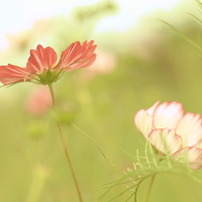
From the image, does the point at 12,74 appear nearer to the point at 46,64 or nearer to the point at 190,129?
the point at 46,64

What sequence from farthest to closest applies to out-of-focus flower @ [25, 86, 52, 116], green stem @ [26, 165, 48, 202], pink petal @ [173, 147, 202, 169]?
1. out-of-focus flower @ [25, 86, 52, 116]
2. green stem @ [26, 165, 48, 202]
3. pink petal @ [173, 147, 202, 169]

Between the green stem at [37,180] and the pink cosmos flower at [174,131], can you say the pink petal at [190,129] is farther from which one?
the green stem at [37,180]

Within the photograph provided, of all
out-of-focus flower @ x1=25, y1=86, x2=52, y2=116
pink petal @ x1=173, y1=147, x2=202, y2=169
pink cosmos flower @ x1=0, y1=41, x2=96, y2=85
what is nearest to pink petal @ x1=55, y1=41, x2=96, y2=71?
pink cosmos flower @ x1=0, y1=41, x2=96, y2=85

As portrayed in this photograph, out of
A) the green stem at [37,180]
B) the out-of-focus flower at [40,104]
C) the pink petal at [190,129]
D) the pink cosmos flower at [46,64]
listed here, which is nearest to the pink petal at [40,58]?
the pink cosmos flower at [46,64]

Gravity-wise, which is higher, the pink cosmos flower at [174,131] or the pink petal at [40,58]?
the pink petal at [40,58]

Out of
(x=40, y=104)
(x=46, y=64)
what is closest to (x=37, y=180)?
(x=40, y=104)

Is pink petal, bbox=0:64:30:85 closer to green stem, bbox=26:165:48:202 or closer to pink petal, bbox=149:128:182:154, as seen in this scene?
pink petal, bbox=149:128:182:154
